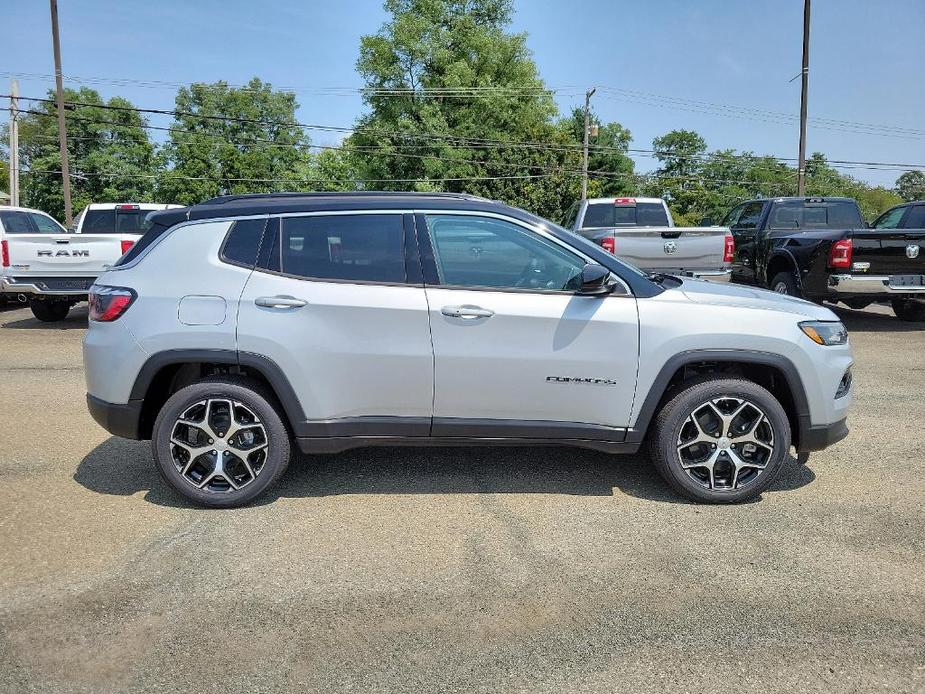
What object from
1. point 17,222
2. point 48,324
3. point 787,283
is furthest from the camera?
point 17,222

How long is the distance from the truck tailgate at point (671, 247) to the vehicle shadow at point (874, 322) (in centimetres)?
213

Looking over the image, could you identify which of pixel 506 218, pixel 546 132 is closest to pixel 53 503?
pixel 506 218

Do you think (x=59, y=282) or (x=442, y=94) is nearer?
(x=59, y=282)

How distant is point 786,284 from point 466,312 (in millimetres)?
8696

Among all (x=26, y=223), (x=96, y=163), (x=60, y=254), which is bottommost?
(x=60, y=254)

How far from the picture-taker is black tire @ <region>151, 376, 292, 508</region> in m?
4.34

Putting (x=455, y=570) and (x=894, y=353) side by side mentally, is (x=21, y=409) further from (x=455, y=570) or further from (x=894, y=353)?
(x=894, y=353)

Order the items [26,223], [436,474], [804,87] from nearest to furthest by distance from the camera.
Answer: [436,474] < [26,223] < [804,87]

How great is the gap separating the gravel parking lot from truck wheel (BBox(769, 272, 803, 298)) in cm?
599

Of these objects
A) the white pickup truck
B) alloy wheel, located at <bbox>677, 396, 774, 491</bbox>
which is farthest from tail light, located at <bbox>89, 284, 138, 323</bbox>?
the white pickup truck

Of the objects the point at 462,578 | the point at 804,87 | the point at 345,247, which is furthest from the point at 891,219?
the point at 804,87

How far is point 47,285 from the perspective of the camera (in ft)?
37.1

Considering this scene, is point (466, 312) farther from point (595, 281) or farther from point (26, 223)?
point (26, 223)

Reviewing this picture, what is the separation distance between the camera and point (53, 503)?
4523 millimetres
